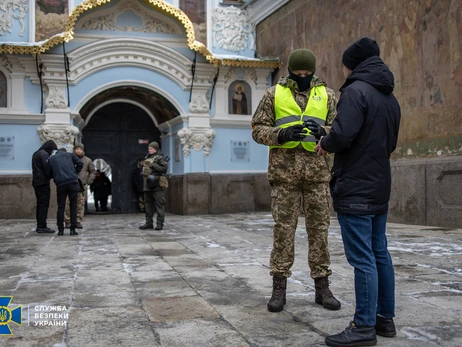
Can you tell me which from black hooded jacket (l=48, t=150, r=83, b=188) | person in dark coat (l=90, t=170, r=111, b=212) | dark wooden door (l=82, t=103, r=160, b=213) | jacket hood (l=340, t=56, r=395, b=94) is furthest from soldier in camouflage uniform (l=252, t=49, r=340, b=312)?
person in dark coat (l=90, t=170, r=111, b=212)

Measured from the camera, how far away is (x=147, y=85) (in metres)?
14.9

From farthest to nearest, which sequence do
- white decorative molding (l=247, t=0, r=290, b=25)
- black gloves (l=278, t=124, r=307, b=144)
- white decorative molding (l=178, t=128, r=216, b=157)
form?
white decorative molding (l=247, t=0, r=290, b=25) < white decorative molding (l=178, t=128, r=216, b=157) < black gloves (l=278, t=124, r=307, b=144)

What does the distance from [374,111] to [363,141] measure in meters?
0.19

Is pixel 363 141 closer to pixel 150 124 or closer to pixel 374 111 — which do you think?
pixel 374 111

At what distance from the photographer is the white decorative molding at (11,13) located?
47.3 ft

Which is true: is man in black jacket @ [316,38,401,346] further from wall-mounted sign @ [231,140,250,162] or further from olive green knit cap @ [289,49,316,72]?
wall-mounted sign @ [231,140,250,162]

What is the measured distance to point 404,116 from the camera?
10.9 m

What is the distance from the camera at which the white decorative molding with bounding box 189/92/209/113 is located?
49.8 feet

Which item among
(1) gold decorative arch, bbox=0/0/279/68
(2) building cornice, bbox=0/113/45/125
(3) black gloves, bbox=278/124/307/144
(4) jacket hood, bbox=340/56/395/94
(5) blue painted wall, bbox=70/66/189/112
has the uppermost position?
(1) gold decorative arch, bbox=0/0/279/68

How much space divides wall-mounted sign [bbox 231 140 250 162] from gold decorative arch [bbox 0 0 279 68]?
2.18 metres

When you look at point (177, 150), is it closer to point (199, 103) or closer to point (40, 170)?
point (199, 103)

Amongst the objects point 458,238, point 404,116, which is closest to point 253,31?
point 404,116

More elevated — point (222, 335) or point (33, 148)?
point (33, 148)

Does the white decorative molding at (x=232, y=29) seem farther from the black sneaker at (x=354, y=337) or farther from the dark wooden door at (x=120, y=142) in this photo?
the black sneaker at (x=354, y=337)
